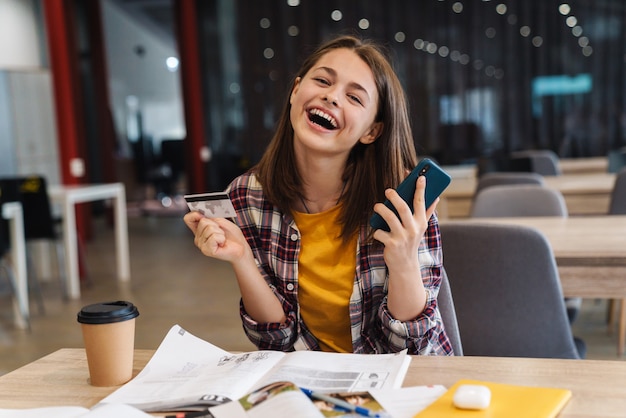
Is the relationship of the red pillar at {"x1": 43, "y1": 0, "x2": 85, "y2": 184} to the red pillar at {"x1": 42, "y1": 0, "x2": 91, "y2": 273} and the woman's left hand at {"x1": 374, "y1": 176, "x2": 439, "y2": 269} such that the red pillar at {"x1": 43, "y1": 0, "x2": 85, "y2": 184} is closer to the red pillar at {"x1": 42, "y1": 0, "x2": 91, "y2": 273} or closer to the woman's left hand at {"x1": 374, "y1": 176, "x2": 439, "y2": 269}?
the red pillar at {"x1": 42, "y1": 0, "x2": 91, "y2": 273}

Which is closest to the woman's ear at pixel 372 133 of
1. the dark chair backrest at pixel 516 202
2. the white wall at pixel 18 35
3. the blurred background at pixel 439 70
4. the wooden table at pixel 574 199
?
the dark chair backrest at pixel 516 202

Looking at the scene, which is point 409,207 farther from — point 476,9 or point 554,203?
point 476,9

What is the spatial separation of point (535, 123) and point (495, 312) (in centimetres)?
680

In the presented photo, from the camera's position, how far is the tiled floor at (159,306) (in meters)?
3.95

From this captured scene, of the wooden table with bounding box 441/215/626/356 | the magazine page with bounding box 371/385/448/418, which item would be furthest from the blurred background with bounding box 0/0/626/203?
the magazine page with bounding box 371/385/448/418

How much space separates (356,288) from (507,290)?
632mm

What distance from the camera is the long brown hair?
162cm

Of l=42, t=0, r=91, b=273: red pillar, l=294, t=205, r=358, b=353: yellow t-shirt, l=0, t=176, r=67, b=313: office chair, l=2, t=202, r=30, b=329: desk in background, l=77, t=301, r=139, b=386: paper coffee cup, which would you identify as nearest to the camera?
l=77, t=301, r=139, b=386: paper coffee cup

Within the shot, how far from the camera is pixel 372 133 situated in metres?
1.66

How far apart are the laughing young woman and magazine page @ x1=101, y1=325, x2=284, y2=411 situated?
22cm

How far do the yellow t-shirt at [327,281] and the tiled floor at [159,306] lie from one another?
87.4 inches

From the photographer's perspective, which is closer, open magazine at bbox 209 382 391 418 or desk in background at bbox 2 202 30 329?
open magazine at bbox 209 382 391 418

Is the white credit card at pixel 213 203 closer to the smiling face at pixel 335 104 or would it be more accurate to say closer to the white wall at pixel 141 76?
the smiling face at pixel 335 104

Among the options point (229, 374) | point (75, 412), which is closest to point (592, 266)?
point (229, 374)
